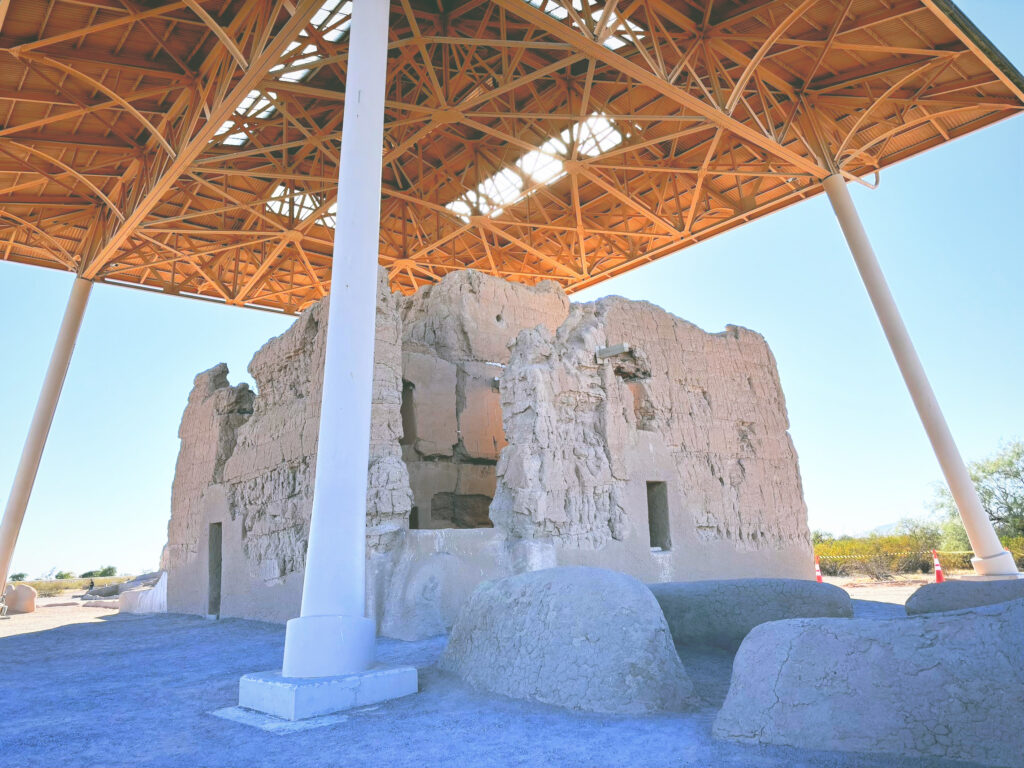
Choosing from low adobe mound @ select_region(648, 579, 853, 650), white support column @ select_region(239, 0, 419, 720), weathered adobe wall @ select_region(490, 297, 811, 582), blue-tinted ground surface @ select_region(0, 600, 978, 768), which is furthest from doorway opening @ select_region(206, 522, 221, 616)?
low adobe mound @ select_region(648, 579, 853, 650)

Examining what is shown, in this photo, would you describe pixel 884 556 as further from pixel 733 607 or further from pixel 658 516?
pixel 733 607

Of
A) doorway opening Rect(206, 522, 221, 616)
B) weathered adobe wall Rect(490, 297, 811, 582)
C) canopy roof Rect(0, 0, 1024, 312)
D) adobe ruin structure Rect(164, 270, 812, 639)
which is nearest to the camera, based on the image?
adobe ruin structure Rect(164, 270, 812, 639)

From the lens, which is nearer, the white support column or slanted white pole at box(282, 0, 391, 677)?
the white support column

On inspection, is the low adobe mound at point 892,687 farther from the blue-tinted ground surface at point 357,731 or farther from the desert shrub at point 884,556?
the desert shrub at point 884,556

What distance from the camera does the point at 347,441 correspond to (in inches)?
226

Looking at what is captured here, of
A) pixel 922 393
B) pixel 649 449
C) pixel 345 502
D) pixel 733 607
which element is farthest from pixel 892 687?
pixel 922 393

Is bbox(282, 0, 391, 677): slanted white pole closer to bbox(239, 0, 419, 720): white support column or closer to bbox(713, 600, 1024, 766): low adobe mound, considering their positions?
bbox(239, 0, 419, 720): white support column

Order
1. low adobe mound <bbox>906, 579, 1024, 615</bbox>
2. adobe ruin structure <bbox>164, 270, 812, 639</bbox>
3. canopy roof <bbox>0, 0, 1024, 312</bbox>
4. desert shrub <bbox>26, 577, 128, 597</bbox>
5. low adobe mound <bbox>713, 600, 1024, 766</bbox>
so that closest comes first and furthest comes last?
low adobe mound <bbox>713, 600, 1024, 766</bbox> → low adobe mound <bbox>906, 579, 1024, 615</bbox> → adobe ruin structure <bbox>164, 270, 812, 639</bbox> → canopy roof <bbox>0, 0, 1024, 312</bbox> → desert shrub <bbox>26, 577, 128, 597</bbox>

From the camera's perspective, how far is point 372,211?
6.45 meters

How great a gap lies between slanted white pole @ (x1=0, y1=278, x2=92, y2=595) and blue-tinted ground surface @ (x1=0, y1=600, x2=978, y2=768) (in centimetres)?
991

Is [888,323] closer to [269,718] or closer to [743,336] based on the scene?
[743,336]

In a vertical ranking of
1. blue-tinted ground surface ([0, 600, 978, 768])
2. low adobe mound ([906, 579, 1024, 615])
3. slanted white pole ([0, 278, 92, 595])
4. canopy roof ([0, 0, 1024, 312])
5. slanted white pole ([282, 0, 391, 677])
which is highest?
canopy roof ([0, 0, 1024, 312])

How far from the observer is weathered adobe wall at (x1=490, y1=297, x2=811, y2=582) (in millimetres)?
9609

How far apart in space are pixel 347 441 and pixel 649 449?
6.24m
